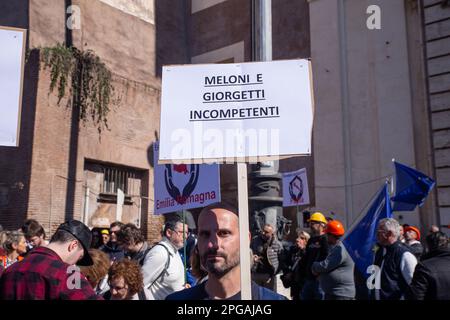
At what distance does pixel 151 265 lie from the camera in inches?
181

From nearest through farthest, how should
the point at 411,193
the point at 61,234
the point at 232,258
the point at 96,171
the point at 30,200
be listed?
the point at 232,258 < the point at 61,234 < the point at 411,193 < the point at 30,200 < the point at 96,171

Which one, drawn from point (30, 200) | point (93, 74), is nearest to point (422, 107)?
point (93, 74)

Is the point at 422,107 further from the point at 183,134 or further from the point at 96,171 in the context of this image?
the point at 183,134

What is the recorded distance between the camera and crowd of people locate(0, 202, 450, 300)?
2820 mm

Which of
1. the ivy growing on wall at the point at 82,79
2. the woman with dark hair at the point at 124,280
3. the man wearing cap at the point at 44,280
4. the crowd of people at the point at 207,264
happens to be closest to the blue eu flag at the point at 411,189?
the crowd of people at the point at 207,264

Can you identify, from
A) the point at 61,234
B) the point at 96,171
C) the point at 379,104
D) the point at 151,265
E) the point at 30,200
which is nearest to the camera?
the point at 61,234

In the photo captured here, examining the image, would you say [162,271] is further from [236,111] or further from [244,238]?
[244,238]

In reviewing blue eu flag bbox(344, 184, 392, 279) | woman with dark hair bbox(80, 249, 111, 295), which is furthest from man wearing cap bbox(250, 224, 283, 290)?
woman with dark hair bbox(80, 249, 111, 295)

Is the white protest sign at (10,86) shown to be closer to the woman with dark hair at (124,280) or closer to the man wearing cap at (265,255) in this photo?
the woman with dark hair at (124,280)

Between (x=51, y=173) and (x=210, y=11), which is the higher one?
(x=210, y=11)

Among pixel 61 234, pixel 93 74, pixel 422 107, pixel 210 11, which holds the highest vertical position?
pixel 210 11

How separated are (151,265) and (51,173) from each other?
31.0 ft

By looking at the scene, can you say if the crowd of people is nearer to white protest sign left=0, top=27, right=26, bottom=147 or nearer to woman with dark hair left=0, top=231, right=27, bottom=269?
woman with dark hair left=0, top=231, right=27, bottom=269

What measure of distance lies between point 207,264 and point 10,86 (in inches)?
104
